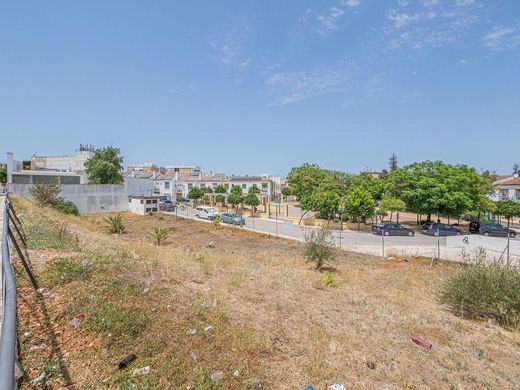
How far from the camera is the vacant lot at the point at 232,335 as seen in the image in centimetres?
398

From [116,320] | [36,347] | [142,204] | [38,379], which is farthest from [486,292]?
[142,204]

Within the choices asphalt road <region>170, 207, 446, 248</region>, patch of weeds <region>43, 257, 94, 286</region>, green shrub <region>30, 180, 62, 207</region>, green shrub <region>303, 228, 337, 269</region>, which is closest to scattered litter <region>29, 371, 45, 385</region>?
patch of weeds <region>43, 257, 94, 286</region>

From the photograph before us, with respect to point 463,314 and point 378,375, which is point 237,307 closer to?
point 378,375

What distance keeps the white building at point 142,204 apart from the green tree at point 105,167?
27.6ft

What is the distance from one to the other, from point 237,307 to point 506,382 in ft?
15.8

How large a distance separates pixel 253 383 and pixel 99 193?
155 ft

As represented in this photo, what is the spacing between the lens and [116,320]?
15.8ft

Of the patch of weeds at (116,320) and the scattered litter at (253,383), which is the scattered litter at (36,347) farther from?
the scattered litter at (253,383)

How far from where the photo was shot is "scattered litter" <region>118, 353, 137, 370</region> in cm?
388

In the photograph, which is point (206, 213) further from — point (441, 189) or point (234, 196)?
point (441, 189)

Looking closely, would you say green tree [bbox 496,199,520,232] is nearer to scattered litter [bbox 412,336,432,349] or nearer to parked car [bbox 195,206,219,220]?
parked car [bbox 195,206,219,220]

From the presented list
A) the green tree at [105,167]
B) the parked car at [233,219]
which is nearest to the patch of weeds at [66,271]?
the parked car at [233,219]

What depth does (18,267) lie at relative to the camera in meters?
6.64

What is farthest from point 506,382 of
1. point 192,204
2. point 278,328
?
point 192,204
